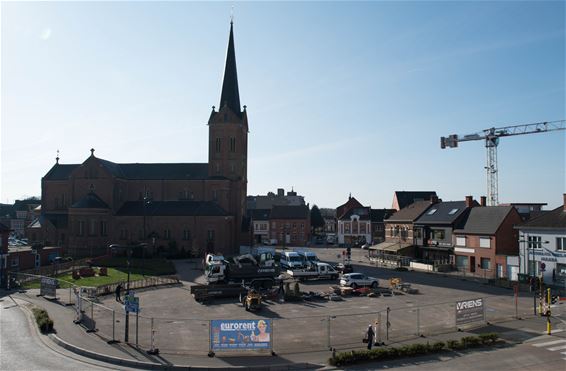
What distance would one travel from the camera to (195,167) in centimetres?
7706

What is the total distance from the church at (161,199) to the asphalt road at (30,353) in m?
42.2

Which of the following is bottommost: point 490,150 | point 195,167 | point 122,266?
point 122,266

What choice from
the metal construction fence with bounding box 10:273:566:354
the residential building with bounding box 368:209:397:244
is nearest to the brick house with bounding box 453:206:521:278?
the metal construction fence with bounding box 10:273:566:354

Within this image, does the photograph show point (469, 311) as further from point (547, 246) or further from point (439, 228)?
point (439, 228)

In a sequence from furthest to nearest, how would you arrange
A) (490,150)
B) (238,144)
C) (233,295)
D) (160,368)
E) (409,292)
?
(490,150) → (238,144) → (409,292) → (233,295) → (160,368)

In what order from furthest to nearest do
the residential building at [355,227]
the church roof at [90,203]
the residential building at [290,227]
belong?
the residential building at [355,227] < the residential building at [290,227] < the church roof at [90,203]

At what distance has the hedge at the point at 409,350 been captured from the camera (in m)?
18.8

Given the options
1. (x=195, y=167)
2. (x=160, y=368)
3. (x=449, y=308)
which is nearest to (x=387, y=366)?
(x=160, y=368)

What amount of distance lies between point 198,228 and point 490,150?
79.1 m

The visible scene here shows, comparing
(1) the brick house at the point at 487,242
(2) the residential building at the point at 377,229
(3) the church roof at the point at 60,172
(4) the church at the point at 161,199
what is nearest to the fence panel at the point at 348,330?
(1) the brick house at the point at 487,242

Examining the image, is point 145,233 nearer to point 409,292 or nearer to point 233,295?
point 233,295

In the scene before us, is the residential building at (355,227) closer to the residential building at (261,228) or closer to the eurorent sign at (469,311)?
the residential building at (261,228)

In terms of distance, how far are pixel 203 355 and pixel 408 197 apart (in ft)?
262

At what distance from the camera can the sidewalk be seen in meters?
18.5
